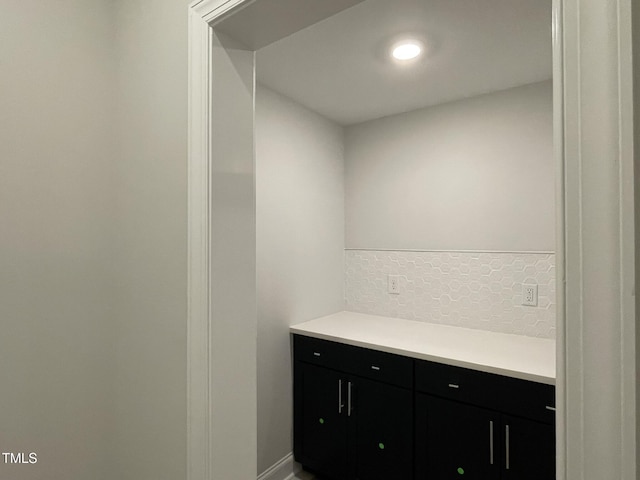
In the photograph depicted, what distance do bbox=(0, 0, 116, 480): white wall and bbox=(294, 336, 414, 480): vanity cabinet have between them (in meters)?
1.19

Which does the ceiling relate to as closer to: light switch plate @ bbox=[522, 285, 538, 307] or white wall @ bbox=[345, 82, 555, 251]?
white wall @ bbox=[345, 82, 555, 251]

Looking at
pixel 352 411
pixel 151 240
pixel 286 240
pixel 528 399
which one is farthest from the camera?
pixel 286 240

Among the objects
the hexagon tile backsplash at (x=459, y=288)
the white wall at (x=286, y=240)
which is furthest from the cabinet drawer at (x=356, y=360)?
the hexagon tile backsplash at (x=459, y=288)

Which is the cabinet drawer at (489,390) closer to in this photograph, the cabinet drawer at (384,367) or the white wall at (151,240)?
the cabinet drawer at (384,367)

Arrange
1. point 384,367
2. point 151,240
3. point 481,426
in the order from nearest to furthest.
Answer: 1. point 151,240
2. point 481,426
3. point 384,367

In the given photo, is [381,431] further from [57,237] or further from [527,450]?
[57,237]

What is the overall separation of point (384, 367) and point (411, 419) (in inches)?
11.2

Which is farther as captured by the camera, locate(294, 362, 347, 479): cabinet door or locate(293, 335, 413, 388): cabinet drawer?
locate(294, 362, 347, 479): cabinet door

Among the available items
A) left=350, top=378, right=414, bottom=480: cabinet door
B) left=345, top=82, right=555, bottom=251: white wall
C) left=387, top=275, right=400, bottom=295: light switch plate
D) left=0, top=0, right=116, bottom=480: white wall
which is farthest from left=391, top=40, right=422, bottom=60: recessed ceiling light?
left=350, top=378, right=414, bottom=480: cabinet door

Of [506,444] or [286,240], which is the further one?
[286,240]

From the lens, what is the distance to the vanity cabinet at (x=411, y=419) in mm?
1519

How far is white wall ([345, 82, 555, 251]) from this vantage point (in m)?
2.03

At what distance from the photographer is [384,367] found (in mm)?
1896

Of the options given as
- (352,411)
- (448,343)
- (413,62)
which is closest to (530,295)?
(448,343)
